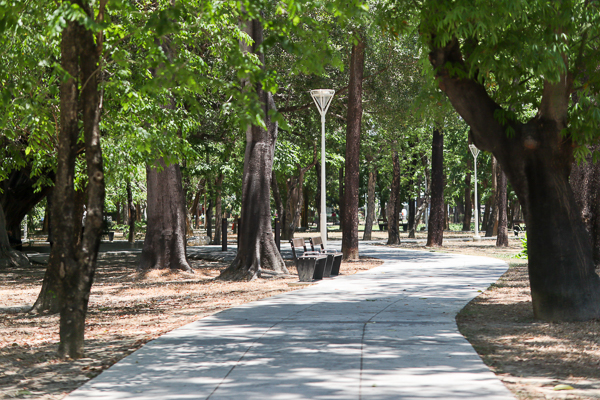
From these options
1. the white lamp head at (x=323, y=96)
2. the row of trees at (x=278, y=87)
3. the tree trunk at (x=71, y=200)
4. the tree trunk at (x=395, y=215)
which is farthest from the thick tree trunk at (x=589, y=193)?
the tree trunk at (x=395, y=215)

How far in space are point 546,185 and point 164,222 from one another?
38.4 feet

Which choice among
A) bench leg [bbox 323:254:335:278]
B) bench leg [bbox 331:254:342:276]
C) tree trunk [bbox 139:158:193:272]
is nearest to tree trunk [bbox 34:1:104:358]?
bench leg [bbox 323:254:335:278]

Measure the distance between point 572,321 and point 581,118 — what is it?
264cm

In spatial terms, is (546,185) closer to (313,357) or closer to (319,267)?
(313,357)

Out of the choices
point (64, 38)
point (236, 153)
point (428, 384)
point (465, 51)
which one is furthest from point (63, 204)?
point (236, 153)

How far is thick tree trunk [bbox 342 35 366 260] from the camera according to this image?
20406mm

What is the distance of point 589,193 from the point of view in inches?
615

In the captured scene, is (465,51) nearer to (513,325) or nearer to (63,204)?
(513,325)

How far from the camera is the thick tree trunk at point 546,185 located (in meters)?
8.70

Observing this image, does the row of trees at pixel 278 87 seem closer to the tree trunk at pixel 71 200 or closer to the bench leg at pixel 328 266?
the tree trunk at pixel 71 200

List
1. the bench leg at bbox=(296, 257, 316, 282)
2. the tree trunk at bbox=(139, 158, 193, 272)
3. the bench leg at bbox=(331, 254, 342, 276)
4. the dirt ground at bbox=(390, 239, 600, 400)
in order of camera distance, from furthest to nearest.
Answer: the tree trunk at bbox=(139, 158, 193, 272) < the bench leg at bbox=(331, 254, 342, 276) < the bench leg at bbox=(296, 257, 316, 282) < the dirt ground at bbox=(390, 239, 600, 400)

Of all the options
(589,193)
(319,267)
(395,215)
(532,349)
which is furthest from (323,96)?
(395,215)

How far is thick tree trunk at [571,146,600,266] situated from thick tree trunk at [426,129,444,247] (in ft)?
45.4

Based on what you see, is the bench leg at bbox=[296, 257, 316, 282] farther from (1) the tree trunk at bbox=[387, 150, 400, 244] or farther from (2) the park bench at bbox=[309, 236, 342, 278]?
(1) the tree trunk at bbox=[387, 150, 400, 244]
